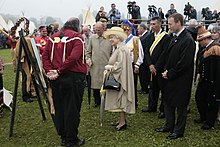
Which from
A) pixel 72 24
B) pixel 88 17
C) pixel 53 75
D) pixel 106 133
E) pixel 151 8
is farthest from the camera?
pixel 151 8

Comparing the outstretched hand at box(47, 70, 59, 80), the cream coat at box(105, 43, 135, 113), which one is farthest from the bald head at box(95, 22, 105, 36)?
the outstretched hand at box(47, 70, 59, 80)

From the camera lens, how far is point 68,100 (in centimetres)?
437

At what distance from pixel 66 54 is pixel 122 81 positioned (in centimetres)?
116

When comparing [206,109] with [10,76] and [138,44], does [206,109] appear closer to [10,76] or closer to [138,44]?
[138,44]

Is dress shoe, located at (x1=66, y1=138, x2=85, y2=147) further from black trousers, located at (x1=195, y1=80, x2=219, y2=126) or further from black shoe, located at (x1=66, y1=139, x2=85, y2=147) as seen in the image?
black trousers, located at (x1=195, y1=80, x2=219, y2=126)

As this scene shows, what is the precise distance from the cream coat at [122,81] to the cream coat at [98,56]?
4.01ft

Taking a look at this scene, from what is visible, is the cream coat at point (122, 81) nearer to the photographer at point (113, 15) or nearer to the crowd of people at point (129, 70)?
the crowd of people at point (129, 70)

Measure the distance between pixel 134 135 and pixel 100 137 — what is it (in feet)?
1.92

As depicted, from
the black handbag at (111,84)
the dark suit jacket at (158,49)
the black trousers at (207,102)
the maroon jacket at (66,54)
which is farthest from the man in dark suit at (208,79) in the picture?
the maroon jacket at (66,54)

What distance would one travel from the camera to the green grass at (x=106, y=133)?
4656 mm

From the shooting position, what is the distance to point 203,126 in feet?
17.1

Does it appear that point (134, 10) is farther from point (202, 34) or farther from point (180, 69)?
point (180, 69)

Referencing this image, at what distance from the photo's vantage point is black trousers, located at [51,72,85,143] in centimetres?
430

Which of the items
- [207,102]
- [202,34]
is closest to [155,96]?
[207,102]
